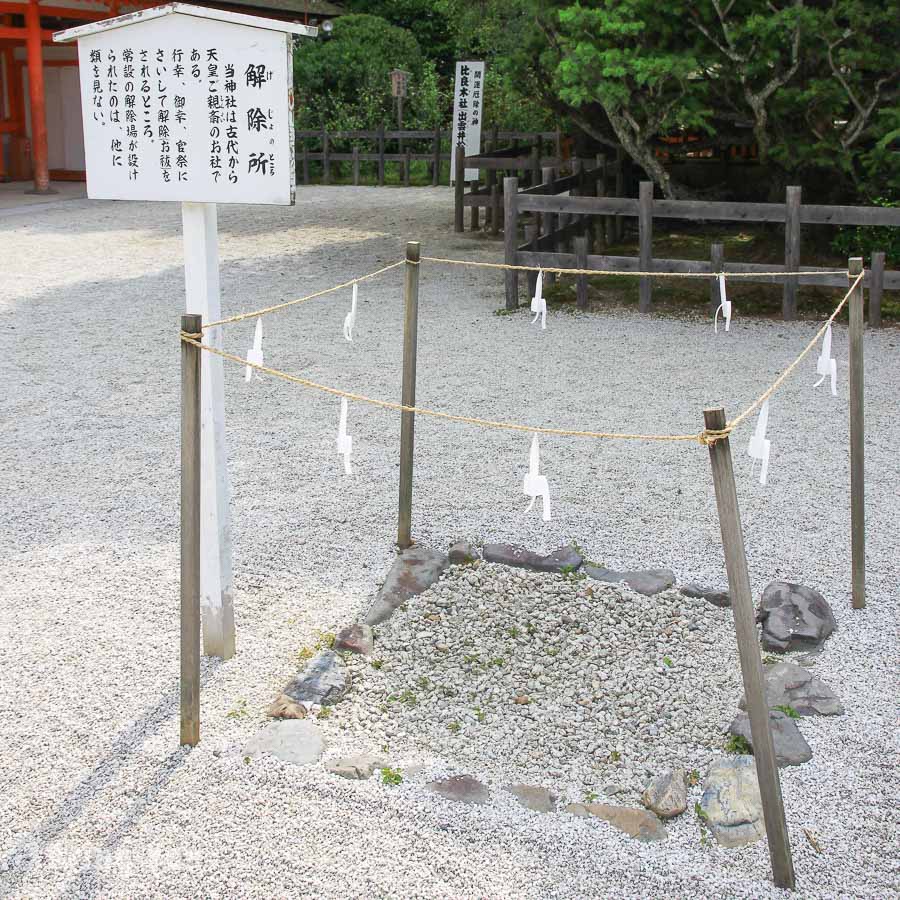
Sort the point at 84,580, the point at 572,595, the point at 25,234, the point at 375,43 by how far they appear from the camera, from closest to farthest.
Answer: the point at 572,595 < the point at 84,580 < the point at 25,234 < the point at 375,43

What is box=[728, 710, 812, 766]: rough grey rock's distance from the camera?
3.59 m

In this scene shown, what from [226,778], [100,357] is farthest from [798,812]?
[100,357]

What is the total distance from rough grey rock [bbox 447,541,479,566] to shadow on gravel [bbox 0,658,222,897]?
1.46m

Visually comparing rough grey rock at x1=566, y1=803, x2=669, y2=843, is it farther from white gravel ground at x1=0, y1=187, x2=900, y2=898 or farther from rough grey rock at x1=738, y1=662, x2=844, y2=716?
rough grey rock at x1=738, y1=662, x2=844, y2=716

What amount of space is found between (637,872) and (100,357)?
670 centimetres

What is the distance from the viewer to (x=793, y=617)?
4.39 metres

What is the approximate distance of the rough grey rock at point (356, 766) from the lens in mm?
3516

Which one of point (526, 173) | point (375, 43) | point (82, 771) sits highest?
point (375, 43)

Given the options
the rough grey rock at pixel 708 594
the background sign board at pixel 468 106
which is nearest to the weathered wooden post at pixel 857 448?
the rough grey rock at pixel 708 594

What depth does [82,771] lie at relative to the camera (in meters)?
3.56

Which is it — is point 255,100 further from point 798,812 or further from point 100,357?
point 100,357

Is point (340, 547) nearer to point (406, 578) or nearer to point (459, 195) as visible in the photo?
point (406, 578)

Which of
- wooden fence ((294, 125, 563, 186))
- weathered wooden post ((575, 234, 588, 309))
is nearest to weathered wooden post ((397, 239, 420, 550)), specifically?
weathered wooden post ((575, 234, 588, 309))

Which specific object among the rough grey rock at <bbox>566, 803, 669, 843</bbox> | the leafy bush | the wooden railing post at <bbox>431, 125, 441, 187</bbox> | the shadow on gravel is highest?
the wooden railing post at <bbox>431, 125, 441, 187</bbox>
